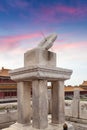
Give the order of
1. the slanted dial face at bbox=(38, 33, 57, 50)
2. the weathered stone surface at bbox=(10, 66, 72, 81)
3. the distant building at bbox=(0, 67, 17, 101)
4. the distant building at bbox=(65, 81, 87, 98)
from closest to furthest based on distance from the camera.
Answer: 1. the weathered stone surface at bbox=(10, 66, 72, 81)
2. the slanted dial face at bbox=(38, 33, 57, 50)
3. the distant building at bbox=(0, 67, 17, 101)
4. the distant building at bbox=(65, 81, 87, 98)

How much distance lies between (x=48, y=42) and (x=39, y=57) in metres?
0.73

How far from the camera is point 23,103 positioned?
21.2 feet

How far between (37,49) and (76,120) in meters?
6.42

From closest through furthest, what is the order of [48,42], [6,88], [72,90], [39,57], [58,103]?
[39,57], [48,42], [58,103], [6,88], [72,90]

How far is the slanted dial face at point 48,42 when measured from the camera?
632 cm

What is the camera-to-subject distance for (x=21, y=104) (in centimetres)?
653

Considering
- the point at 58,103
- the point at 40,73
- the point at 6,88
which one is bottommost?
the point at 58,103

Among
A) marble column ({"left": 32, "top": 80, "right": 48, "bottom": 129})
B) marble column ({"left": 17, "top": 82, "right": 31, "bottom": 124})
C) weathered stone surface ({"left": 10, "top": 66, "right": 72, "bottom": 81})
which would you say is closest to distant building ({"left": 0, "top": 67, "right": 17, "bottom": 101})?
marble column ({"left": 17, "top": 82, "right": 31, "bottom": 124})

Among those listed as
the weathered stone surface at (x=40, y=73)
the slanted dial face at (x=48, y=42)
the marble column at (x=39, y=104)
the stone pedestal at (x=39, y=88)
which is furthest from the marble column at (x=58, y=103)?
the slanted dial face at (x=48, y=42)

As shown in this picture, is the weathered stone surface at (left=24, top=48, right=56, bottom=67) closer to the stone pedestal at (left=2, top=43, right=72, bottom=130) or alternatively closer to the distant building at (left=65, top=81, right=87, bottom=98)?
the stone pedestal at (left=2, top=43, right=72, bottom=130)

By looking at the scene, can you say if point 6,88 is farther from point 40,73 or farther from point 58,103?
point 40,73

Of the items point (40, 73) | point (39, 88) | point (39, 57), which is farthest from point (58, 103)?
point (39, 57)

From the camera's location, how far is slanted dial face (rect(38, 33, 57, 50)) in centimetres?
632

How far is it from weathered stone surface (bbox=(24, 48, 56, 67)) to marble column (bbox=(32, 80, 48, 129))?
0.60 metres
